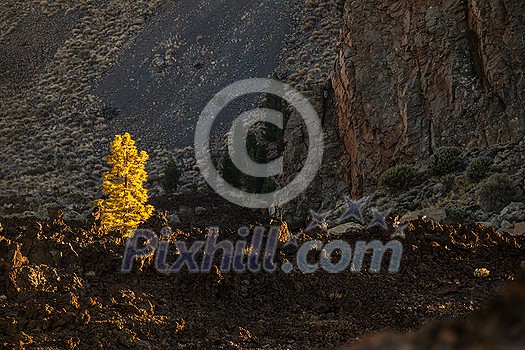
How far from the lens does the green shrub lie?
47.7 metres

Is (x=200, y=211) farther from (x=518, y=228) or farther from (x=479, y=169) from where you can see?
(x=518, y=228)

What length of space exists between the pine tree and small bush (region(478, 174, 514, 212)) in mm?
9887

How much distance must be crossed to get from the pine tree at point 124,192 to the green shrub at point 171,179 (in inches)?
840

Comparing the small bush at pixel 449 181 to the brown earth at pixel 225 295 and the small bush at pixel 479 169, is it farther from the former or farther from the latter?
the brown earth at pixel 225 295

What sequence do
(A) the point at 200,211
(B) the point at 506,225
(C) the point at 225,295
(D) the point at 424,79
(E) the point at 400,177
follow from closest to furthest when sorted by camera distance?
1. (C) the point at 225,295
2. (B) the point at 506,225
3. (E) the point at 400,177
4. (D) the point at 424,79
5. (A) the point at 200,211

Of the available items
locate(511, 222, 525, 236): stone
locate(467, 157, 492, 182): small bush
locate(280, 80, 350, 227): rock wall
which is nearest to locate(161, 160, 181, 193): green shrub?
locate(280, 80, 350, 227): rock wall

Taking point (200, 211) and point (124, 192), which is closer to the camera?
point (124, 192)

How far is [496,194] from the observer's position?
23859 millimetres

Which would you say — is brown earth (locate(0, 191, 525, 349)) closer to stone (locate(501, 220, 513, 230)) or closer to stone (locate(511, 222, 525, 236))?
stone (locate(511, 222, 525, 236))

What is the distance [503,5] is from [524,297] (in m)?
27.6

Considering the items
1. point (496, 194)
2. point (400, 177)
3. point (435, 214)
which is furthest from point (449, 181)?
point (496, 194)

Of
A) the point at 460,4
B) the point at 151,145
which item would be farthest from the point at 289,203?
the point at 151,145

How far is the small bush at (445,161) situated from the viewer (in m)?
27.7

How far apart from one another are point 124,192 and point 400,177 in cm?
980
